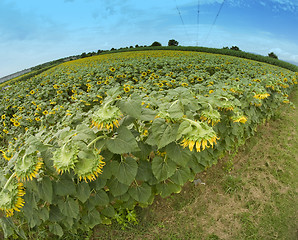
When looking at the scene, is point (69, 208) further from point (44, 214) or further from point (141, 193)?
point (141, 193)

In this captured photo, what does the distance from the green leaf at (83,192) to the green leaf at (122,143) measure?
1.78 feet

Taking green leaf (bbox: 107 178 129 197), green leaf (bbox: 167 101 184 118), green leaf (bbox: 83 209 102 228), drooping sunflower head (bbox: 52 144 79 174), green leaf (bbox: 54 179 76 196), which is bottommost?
green leaf (bbox: 83 209 102 228)

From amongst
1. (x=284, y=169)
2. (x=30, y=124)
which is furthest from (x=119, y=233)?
(x=30, y=124)

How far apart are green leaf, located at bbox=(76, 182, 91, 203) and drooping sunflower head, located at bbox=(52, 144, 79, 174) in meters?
0.51

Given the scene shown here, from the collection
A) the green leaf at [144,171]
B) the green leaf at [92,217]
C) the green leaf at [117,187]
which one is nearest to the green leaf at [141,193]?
the green leaf at [144,171]

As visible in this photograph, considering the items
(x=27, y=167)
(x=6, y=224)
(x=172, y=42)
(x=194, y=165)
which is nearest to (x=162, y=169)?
(x=194, y=165)

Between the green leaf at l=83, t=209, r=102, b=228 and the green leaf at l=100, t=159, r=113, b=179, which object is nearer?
the green leaf at l=100, t=159, r=113, b=179

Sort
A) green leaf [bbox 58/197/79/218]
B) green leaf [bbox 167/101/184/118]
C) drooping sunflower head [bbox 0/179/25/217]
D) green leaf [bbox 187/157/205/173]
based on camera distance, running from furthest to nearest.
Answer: green leaf [bbox 187/157/205/173] < green leaf [bbox 58/197/79/218] < green leaf [bbox 167/101/184/118] < drooping sunflower head [bbox 0/179/25/217]

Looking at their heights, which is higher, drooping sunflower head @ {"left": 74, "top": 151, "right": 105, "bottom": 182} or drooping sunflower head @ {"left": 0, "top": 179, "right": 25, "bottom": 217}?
Answer: drooping sunflower head @ {"left": 74, "top": 151, "right": 105, "bottom": 182}

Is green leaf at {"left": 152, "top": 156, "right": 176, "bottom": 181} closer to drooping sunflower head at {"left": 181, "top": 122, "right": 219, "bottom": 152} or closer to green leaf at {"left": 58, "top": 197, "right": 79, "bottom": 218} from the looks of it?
drooping sunflower head at {"left": 181, "top": 122, "right": 219, "bottom": 152}

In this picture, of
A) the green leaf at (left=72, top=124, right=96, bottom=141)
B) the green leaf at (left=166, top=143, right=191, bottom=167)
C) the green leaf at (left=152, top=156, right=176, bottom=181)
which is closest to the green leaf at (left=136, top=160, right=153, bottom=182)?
the green leaf at (left=152, top=156, right=176, bottom=181)

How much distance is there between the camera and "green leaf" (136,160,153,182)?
1965 mm

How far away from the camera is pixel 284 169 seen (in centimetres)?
380

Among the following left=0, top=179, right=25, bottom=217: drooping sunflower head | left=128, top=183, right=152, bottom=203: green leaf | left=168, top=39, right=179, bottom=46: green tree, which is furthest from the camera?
left=168, top=39, right=179, bottom=46: green tree
